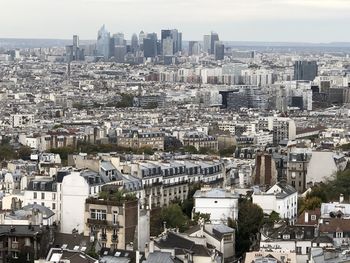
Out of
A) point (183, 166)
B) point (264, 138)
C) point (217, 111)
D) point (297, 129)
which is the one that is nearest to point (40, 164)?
point (183, 166)

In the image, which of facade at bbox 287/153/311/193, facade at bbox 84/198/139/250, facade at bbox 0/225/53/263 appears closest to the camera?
facade at bbox 0/225/53/263

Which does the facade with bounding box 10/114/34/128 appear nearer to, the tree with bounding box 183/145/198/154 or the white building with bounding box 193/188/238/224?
the tree with bounding box 183/145/198/154

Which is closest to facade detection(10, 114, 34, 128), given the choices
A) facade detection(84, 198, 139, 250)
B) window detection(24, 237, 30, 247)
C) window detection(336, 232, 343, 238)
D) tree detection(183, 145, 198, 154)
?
tree detection(183, 145, 198, 154)

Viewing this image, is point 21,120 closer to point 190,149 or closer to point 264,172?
point 190,149

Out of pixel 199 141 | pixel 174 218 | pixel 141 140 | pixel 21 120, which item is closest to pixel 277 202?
pixel 174 218

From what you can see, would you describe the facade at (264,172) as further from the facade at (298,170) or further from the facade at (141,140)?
the facade at (141,140)

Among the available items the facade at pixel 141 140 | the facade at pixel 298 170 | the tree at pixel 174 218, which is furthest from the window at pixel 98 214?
the facade at pixel 141 140

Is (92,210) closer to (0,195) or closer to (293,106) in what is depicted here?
(0,195)
